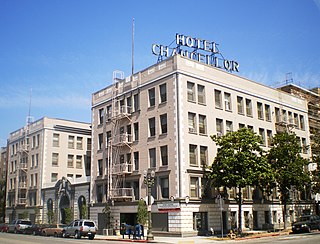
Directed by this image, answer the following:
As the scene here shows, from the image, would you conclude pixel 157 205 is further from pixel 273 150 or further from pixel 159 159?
pixel 273 150

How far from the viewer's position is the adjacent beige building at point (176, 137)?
127 feet

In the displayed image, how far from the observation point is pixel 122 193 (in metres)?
43.8

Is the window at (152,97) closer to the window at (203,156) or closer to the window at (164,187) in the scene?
the window at (203,156)

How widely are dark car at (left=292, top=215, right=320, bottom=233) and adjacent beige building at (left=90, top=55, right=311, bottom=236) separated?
21.9 ft

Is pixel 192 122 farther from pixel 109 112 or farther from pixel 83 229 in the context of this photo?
pixel 83 229

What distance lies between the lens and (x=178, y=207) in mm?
36875

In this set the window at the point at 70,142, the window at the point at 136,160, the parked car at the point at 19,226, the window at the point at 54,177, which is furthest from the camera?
the window at the point at 70,142

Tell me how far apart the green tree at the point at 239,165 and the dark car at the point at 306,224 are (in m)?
4.94

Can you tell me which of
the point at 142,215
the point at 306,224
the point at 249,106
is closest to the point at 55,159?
the point at 142,215

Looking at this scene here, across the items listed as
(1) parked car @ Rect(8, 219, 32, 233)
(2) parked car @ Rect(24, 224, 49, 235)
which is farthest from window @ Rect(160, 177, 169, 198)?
(1) parked car @ Rect(8, 219, 32, 233)

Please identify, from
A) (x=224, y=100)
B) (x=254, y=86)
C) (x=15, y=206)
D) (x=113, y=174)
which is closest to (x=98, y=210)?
(x=113, y=174)

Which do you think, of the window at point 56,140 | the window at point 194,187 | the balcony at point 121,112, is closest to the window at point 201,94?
the window at point 194,187

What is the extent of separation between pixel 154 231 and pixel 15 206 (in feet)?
134

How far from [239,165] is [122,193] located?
564 inches
